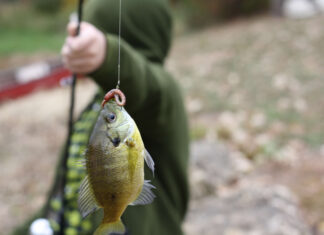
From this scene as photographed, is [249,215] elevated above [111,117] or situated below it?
below

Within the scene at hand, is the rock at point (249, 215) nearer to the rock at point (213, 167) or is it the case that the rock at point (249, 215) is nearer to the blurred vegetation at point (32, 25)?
the rock at point (213, 167)

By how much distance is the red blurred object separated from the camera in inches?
297

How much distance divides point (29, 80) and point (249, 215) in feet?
20.1

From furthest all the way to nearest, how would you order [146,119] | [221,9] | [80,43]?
1. [221,9]
2. [146,119]
3. [80,43]

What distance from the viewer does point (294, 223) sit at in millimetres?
2609

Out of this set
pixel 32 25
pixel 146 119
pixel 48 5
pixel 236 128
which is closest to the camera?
pixel 146 119

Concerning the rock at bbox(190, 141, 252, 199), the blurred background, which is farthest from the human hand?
the rock at bbox(190, 141, 252, 199)

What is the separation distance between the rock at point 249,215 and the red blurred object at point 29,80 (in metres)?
4.82

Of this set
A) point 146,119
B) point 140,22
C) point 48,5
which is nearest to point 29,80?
A: point 140,22

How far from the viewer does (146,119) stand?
5.01 ft

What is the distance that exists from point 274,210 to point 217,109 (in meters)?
2.89

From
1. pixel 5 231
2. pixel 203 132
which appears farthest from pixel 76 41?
pixel 203 132

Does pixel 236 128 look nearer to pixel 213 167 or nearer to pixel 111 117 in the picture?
pixel 213 167

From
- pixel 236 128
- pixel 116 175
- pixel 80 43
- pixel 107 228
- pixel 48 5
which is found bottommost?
pixel 48 5
